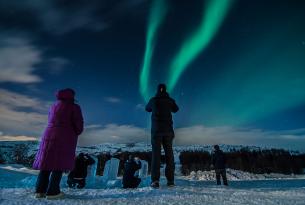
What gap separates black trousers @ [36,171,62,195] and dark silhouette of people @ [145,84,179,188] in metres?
2.39

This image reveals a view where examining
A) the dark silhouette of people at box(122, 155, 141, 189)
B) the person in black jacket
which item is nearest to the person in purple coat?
the dark silhouette of people at box(122, 155, 141, 189)

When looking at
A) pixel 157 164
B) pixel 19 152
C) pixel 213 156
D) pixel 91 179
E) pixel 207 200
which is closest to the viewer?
pixel 207 200

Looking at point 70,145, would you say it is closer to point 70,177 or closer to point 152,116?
point 152,116

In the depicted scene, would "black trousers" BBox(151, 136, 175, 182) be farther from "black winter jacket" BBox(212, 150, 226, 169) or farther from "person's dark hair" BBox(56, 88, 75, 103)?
"black winter jacket" BBox(212, 150, 226, 169)

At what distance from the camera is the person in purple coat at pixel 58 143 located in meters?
4.45

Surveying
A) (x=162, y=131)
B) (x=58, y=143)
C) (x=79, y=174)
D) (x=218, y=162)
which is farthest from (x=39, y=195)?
(x=218, y=162)

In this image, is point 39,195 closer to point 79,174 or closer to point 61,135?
point 61,135

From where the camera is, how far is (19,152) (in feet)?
96.2

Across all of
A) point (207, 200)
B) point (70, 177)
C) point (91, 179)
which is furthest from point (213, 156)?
point (207, 200)

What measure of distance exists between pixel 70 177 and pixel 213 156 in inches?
253

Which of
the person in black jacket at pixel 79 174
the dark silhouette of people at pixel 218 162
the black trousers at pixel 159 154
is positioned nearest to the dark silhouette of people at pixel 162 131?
the black trousers at pixel 159 154

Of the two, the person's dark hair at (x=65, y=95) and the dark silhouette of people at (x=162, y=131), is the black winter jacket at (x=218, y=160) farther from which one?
the person's dark hair at (x=65, y=95)

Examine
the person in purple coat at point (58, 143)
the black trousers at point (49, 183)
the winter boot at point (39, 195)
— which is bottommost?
the winter boot at point (39, 195)

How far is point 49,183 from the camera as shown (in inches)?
173
